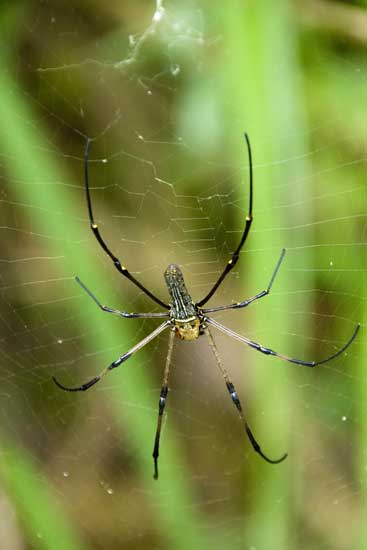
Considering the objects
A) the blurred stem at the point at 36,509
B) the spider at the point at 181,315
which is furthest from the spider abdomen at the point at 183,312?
the blurred stem at the point at 36,509

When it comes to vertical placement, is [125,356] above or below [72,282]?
below

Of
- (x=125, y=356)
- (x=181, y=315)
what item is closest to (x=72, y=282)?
(x=125, y=356)

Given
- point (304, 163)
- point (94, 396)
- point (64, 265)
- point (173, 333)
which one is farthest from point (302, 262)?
point (94, 396)

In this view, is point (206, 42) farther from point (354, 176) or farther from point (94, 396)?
point (94, 396)

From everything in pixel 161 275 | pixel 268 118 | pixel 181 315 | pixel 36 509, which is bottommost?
pixel 36 509

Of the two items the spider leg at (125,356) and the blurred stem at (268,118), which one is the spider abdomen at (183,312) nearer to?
the spider leg at (125,356)

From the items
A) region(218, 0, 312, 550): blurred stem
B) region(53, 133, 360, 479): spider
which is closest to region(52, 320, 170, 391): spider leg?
region(53, 133, 360, 479): spider

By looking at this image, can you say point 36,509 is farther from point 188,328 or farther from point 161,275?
point 161,275

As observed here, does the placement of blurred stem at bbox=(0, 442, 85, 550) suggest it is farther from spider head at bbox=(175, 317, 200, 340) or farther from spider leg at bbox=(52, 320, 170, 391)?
spider head at bbox=(175, 317, 200, 340)
